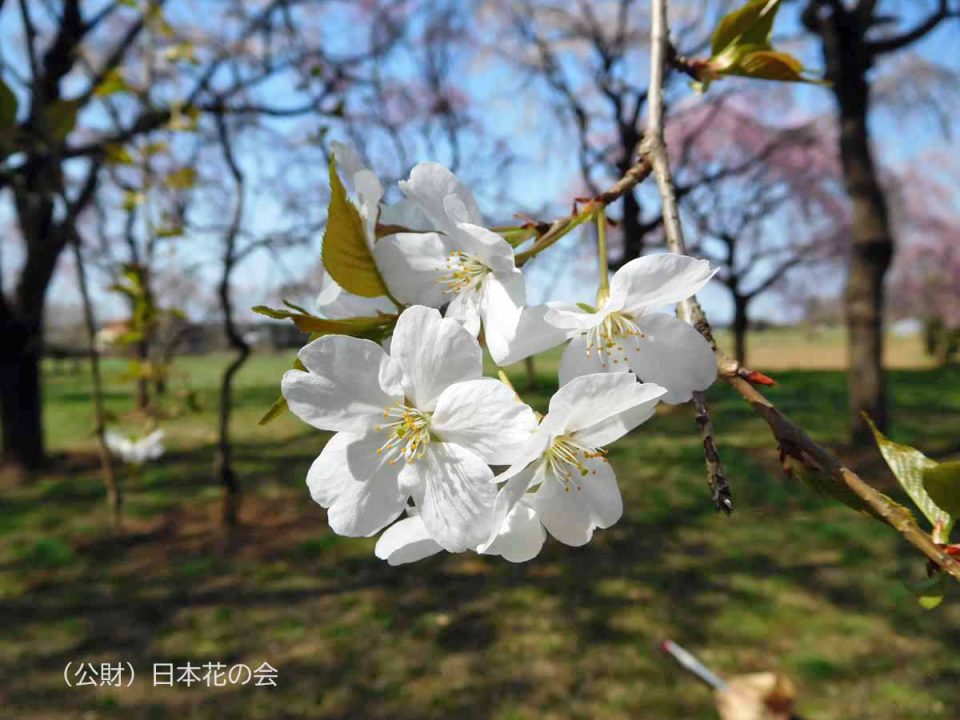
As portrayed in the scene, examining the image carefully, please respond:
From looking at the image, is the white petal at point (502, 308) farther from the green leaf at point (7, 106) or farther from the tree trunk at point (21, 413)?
the tree trunk at point (21, 413)

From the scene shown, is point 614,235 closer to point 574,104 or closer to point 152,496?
point 574,104

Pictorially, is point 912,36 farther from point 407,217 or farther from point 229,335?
point 407,217

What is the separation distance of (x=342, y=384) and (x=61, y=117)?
2.75 feet

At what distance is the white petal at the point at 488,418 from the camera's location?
0.30 metres

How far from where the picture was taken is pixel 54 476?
12.4ft

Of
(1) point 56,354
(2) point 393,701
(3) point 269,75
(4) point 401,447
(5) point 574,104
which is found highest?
(5) point 574,104

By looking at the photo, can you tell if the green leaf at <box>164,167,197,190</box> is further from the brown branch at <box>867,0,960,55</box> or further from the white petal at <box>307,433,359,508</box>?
the brown branch at <box>867,0,960,55</box>

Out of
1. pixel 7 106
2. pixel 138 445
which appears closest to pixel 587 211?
pixel 7 106

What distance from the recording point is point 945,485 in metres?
0.28

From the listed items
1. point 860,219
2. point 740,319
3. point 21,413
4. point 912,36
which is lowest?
point 21,413

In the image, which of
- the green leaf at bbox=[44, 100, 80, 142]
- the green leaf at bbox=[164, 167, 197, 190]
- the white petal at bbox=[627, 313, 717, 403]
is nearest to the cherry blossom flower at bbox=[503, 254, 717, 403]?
the white petal at bbox=[627, 313, 717, 403]

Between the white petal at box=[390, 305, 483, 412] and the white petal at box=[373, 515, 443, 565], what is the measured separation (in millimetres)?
89

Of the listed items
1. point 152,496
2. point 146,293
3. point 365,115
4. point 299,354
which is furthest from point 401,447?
point 365,115

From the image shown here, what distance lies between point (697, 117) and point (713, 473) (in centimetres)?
888
